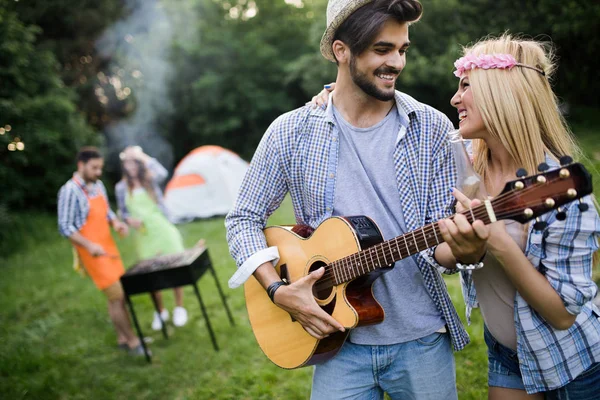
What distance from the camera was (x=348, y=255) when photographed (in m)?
1.98

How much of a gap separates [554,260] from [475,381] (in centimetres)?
226

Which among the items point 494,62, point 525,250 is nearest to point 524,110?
point 494,62

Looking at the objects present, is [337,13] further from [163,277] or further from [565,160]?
[163,277]

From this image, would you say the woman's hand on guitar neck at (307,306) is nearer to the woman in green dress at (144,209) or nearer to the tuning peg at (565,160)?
the tuning peg at (565,160)

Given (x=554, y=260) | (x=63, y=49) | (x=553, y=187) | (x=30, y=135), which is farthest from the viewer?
(x=63, y=49)

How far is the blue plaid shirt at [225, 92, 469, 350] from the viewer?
2002 millimetres

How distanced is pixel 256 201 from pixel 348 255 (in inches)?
20.9

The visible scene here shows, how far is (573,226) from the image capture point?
5.16ft

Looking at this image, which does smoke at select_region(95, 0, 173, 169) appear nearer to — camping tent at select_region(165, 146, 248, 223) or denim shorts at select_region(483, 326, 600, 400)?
camping tent at select_region(165, 146, 248, 223)

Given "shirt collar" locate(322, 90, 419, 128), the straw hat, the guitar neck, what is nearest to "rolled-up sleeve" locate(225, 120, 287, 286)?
"shirt collar" locate(322, 90, 419, 128)

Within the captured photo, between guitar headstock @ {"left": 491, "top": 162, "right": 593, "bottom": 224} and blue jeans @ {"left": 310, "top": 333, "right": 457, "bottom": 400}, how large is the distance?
744 mm

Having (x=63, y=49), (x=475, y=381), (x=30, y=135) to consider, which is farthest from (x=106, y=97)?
(x=475, y=381)

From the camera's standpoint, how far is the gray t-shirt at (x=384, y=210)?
1.99 meters

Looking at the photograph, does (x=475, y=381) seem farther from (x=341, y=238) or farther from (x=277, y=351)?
(x=341, y=238)
